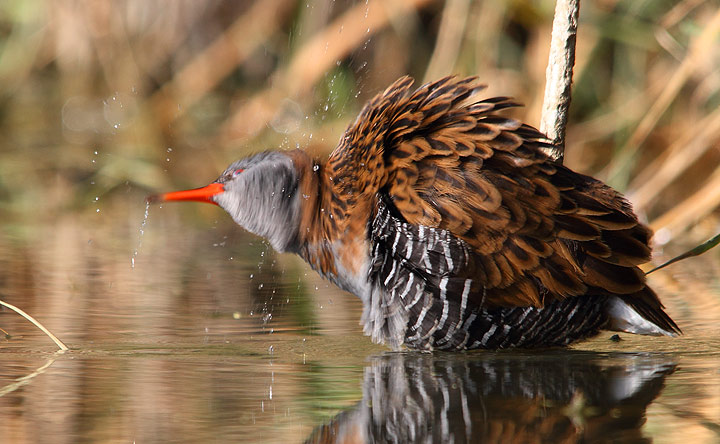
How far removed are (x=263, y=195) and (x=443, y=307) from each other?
0.94 metres

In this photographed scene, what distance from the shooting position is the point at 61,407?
2.68 m

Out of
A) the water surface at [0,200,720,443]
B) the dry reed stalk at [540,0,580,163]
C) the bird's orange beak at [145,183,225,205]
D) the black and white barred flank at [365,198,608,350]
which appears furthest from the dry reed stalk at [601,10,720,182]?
the bird's orange beak at [145,183,225,205]

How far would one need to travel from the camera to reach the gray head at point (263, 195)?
160 inches

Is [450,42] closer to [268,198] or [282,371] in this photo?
[268,198]

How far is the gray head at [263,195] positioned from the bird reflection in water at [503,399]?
30.5 inches

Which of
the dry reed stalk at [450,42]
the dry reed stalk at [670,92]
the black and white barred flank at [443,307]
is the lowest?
the black and white barred flank at [443,307]

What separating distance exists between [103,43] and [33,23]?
66cm

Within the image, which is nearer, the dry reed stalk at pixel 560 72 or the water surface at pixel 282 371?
the water surface at pixel 282 371

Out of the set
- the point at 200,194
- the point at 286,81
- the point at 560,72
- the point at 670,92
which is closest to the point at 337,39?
the point at 286,81

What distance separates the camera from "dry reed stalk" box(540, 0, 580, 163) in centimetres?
389

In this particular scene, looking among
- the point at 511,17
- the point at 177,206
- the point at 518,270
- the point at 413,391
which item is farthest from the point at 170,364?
the point at 511,17

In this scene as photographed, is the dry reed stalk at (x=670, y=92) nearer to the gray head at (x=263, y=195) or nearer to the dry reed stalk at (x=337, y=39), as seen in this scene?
the dry reed stalk at (x=337, y=39)

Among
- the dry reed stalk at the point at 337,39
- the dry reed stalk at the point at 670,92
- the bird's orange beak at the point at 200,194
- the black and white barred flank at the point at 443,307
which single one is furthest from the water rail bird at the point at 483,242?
the dry reed stalk at the point at 337,39

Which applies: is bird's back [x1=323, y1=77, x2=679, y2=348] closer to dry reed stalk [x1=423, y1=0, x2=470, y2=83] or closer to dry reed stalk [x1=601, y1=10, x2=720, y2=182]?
dry reed stalk [x1=601, y1=10, x2=720, y2=182]
